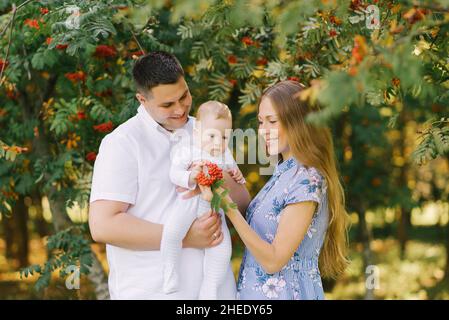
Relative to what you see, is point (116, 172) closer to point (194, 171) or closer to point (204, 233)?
point (194, 171)

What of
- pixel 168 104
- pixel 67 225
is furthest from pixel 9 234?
pixel 168 104

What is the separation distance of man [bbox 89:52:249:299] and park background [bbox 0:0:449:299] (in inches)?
19.1

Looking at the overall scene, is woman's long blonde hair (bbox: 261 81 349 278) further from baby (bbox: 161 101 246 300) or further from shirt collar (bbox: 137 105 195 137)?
shirt collar (bbox: 137 105 195 137)

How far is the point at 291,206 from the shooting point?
10.5ft

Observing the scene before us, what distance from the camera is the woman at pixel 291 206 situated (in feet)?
10.4

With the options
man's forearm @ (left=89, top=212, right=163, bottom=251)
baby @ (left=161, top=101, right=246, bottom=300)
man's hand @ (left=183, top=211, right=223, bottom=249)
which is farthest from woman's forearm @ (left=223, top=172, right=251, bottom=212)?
man's forearm @ (left=89, top=212, right=163, bottom=251)

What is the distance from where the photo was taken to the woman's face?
10.8 feet

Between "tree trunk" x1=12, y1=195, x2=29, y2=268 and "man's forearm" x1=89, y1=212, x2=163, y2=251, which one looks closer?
"man's forearm" x1=89, y1=212, x2=163, y2=251

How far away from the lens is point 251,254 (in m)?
3.37

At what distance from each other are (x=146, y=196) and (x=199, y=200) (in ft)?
0.84

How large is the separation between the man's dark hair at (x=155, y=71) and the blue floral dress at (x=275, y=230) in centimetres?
73

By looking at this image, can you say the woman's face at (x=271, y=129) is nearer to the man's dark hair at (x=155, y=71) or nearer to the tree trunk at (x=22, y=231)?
the man's dark hair at (x=155, y=71)

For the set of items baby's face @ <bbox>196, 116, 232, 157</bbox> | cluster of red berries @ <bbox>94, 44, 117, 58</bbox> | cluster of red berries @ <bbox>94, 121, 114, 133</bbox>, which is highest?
cluster of red berries @ <bbox>94, 44, 117, 58</bbox>

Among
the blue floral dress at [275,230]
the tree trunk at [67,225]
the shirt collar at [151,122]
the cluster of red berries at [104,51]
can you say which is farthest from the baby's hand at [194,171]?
the tree trunk at [67,225]
